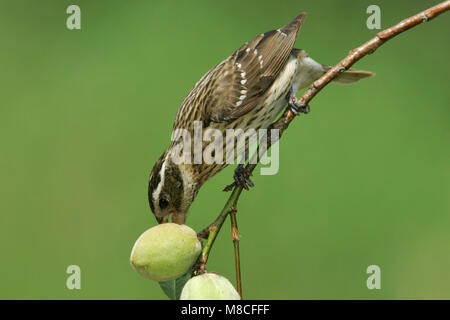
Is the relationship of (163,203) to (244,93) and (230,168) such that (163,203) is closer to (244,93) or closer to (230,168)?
(244,93)

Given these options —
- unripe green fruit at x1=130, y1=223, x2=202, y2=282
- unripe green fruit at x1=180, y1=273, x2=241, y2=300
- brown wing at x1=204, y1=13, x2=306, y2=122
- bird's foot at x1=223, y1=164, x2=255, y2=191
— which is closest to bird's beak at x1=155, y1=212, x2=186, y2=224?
bird's foot at x1=223, y1=164, x2=255, y2=191

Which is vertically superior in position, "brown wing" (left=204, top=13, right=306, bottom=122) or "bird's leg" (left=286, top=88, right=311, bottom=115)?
"brown wing" (left=204, top=13, right=306, bottom=122)

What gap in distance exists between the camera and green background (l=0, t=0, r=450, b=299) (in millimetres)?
4938

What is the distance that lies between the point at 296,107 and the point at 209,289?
1.24m

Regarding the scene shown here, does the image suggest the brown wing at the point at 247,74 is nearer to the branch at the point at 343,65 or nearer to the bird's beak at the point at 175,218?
the bird's beak at the point at 175,218

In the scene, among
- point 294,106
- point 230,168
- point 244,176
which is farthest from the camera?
point 230,168

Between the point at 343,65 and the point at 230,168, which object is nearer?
the point at 343,65

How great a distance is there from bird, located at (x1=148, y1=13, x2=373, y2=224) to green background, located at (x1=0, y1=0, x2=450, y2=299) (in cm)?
133

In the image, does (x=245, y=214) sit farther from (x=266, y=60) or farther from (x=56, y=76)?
(x=56, y=76)

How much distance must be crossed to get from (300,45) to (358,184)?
1.53 metres

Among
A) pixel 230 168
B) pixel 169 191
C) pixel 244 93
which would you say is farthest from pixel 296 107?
pixel 230 168

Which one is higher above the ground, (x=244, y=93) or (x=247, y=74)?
(x=247, y=74)

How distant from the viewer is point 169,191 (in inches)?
131

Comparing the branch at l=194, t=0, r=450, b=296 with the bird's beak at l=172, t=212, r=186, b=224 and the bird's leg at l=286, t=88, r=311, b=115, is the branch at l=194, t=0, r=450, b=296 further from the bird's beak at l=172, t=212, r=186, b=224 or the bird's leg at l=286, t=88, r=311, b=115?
the bird's beak at l=172, t=212, r=186, b=224
